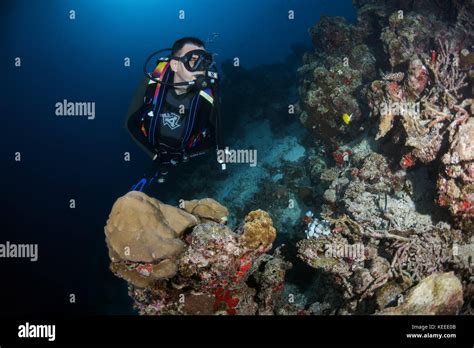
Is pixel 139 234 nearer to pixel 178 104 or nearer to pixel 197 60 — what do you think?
pixel 178 104

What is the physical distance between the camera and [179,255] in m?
3.85

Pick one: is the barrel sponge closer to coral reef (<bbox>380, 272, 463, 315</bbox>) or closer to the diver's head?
coral reef (<bbox>380, 272, 463, 315</bbox>)

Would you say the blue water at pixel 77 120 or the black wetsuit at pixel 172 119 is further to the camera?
the blue water at pixel 77 120

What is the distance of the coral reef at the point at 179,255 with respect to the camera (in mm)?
3713

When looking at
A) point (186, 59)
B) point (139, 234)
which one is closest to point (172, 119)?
point (186, 59)

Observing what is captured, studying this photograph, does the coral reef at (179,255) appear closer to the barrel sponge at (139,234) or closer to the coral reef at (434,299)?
the barrel sponge at (139,234)

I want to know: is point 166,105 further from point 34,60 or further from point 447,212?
point 34,60

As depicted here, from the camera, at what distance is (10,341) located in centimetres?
358

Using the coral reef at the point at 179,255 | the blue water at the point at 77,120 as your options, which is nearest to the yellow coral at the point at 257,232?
the coral reef at the point at 179,255

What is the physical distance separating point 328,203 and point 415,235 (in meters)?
1.99

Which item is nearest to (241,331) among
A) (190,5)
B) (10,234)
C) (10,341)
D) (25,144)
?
(10,341)

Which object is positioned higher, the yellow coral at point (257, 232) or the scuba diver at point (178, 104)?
the scuba diver at point (178, 104)

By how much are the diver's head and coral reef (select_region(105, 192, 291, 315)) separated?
313cm

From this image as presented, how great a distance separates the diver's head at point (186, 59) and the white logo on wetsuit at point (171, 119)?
2.07 ft
